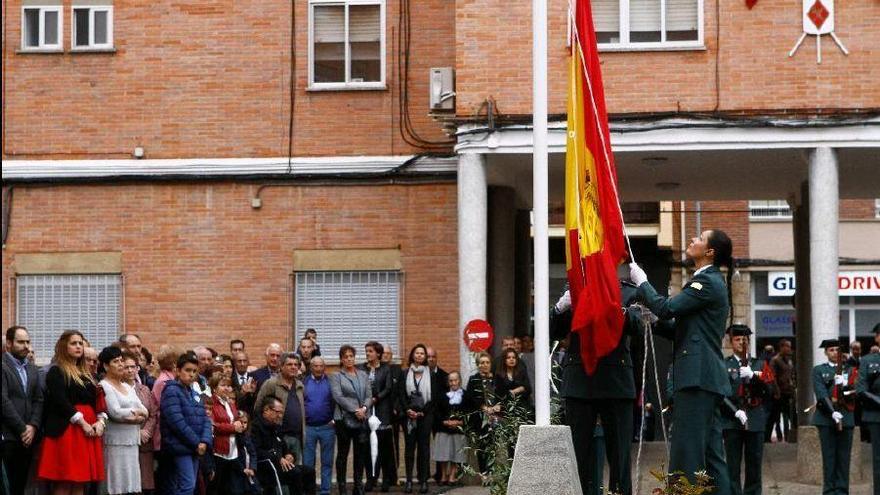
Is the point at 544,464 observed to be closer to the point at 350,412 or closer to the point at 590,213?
the point at 590,213

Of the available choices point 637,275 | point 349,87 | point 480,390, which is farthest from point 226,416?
point 349,87

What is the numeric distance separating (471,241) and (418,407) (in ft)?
7.60

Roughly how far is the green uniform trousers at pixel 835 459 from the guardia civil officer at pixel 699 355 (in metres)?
6.04

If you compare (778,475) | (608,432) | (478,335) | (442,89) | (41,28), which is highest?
(41,28)

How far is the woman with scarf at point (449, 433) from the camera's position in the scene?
72.9ft

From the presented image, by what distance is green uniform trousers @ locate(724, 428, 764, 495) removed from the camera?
17609mm

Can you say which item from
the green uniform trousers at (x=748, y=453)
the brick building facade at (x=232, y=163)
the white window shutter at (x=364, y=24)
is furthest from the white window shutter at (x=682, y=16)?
the green uniform trousers at (x=748, y=453)

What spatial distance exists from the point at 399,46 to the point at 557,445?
45.2 feet

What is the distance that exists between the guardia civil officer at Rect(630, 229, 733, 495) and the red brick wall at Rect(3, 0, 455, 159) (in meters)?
13.0

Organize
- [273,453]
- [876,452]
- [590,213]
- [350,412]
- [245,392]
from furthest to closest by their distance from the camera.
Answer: [350,412] < [245,392] < [273,453] < [876,452] < [590,213]

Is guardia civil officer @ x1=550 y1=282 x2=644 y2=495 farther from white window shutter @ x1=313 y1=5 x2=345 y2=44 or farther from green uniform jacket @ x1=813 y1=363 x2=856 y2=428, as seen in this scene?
white window shutter @ x1=313 y1=5 x2=345 y2=44

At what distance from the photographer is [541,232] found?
13.2 metres

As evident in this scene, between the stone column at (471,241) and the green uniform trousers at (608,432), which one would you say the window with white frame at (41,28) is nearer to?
the stone column at (471,241)

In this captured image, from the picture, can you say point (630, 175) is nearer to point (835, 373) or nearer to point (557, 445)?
point (835, 373)
